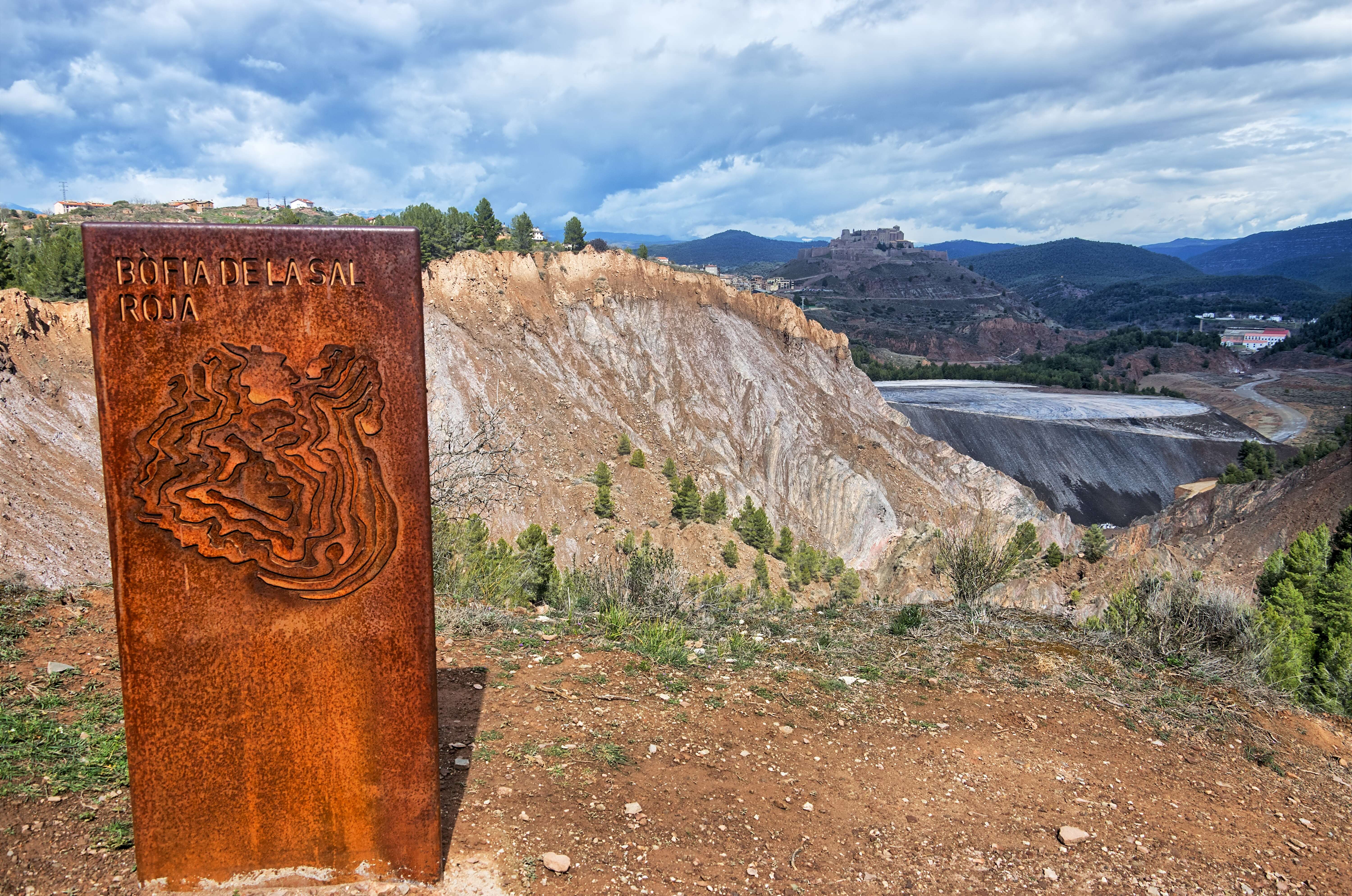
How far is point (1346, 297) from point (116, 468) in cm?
14315

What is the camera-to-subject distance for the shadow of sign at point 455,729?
3.86 meters

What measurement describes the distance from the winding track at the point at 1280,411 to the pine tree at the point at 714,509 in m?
55.4

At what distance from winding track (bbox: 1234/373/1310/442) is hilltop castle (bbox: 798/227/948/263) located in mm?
64750

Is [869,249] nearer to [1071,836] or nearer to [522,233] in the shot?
[522,233]

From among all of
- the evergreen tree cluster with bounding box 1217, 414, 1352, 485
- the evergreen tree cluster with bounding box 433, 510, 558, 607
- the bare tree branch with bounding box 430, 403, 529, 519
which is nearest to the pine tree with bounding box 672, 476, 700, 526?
the bare tree branch with bounding box 430, 403, 529, 519

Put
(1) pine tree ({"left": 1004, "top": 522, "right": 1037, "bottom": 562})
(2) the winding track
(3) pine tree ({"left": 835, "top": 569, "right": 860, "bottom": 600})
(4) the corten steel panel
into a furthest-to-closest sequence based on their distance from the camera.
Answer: (2) the winding track < (3) pine tree ({"left": 835, "top": 569, "right": 860, "bottom": 600}) < (1) pine tree ({"left": 1004, "top": 522, "right": 1037, "bottom": 562}) < (4) the corten steel panel

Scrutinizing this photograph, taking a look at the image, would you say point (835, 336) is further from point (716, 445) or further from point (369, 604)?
point (369, 604)

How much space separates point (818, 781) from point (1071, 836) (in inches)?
51.0

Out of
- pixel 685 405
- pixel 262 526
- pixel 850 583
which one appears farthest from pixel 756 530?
pixel 262 526

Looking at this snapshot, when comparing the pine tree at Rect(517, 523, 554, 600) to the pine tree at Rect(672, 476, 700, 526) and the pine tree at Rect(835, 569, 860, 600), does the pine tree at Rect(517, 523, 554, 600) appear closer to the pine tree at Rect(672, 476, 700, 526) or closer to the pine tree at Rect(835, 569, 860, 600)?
A: the pine tree at Rect(672, 476, 700, 526)

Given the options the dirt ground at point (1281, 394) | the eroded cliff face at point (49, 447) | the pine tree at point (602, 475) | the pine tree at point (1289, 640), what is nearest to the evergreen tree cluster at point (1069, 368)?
the dirt ground at point (1281, 394)

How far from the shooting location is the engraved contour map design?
9.73 feet

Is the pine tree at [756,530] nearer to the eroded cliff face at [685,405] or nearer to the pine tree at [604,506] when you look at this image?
the eroded cliff face at [685,405]

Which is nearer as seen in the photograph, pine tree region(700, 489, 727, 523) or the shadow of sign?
the shadow of sign
